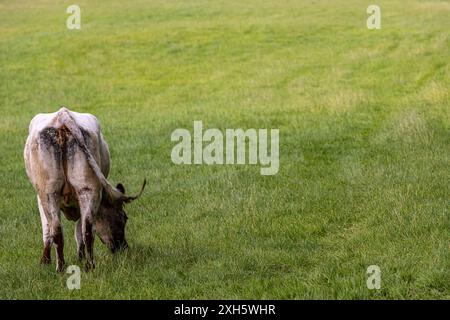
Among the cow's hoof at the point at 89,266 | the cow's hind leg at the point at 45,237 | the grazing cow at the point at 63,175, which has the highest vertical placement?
the grazing cow at the point at 63,175

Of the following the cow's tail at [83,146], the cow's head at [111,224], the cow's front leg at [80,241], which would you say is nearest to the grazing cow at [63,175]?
the cow's tail at [83,146]

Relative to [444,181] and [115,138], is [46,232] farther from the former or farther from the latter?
[115,138]

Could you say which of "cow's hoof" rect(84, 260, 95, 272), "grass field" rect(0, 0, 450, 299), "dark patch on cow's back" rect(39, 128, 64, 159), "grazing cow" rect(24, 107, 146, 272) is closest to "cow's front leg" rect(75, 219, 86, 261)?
"grass field" rect(0, 0, 450, 299)

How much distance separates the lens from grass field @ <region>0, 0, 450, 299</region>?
8.98 metres

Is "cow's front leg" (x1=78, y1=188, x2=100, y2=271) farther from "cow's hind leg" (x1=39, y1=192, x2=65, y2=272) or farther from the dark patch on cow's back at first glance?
the dark patch on cow's back

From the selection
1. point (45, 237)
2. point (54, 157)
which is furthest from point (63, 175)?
point (45, 237)

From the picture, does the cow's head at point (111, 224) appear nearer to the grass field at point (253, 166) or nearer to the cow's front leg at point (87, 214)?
the grass field at point (253, 166)

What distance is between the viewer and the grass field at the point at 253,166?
8984mm

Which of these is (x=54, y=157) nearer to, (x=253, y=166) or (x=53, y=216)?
(x=53, y=216)

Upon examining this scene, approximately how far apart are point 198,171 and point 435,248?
816 centimetres

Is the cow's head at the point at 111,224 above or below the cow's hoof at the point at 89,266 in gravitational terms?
above

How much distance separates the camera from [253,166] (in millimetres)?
16375

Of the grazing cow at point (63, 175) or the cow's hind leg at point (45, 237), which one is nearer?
the grazing cow at point (63, 175)
